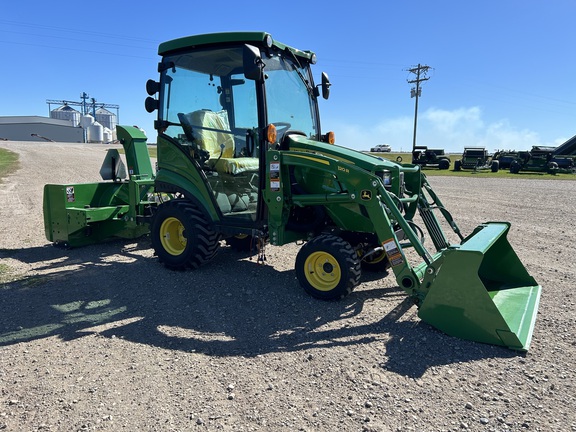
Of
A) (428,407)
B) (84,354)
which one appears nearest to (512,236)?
(428,407)

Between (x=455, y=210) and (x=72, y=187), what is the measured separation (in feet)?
29.1

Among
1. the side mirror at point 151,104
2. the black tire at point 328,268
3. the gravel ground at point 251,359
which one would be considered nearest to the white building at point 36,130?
the side mirror at point 151,104

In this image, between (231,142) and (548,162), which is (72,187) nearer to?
(231,142)

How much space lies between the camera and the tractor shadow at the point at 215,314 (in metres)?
3.66

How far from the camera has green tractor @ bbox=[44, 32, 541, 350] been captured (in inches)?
155

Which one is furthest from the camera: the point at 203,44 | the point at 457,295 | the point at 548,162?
the point at 548,162

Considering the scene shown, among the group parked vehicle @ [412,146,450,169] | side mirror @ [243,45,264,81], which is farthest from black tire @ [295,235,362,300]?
parked vehicle @ [412,146,450,169]

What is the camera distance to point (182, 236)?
597 centimetres

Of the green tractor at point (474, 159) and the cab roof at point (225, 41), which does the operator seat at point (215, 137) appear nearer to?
the cab roof at point (225, 41)

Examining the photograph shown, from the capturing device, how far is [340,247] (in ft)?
14.5

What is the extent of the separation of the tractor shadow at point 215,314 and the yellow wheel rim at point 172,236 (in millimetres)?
302

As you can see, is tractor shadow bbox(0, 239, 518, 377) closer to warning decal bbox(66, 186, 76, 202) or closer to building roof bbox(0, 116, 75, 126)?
warning decal bbox(66, 186, 76, 202)

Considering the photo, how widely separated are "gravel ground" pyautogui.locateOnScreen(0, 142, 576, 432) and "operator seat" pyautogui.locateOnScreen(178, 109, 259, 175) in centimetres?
139

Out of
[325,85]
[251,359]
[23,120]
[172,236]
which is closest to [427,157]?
[325,85]
